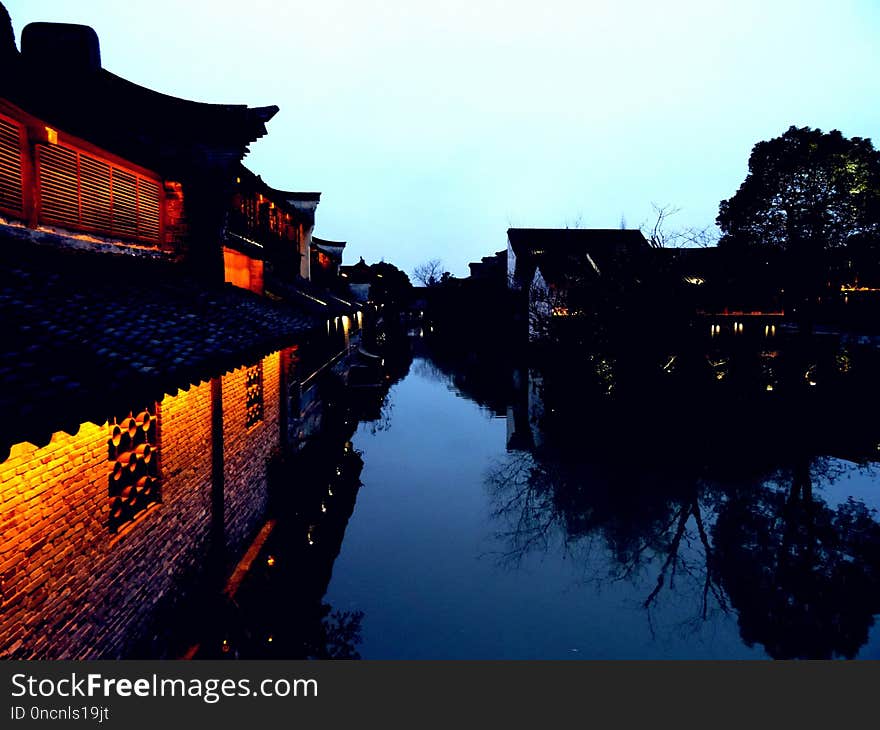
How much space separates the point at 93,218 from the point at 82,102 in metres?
1.57

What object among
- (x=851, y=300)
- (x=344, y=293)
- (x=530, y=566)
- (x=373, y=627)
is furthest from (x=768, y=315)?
(x=373, y=627)

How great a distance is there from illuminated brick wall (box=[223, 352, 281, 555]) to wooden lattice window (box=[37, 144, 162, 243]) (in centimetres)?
306

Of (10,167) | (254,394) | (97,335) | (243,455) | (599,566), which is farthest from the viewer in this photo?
(254,394)

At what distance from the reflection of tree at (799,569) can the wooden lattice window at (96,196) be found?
11940mm

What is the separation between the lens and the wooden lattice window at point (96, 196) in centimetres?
650

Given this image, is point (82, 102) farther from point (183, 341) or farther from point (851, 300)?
point (851, 300)

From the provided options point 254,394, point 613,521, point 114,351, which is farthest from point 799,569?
point 114,351

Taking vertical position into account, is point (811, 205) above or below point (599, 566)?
above

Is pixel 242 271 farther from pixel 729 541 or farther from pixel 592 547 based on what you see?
pixel 729 541

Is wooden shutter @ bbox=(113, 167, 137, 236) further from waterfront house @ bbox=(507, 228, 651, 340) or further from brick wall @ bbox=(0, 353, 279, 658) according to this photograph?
waterfront house @ bbox=(507, 228, 651, 340)

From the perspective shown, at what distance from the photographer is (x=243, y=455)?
10.2m

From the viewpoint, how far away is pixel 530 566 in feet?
32.6

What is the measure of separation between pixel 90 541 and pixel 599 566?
8620 millimetres

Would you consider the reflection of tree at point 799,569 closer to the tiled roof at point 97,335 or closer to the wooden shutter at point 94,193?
the tiled roof at point 97,335
